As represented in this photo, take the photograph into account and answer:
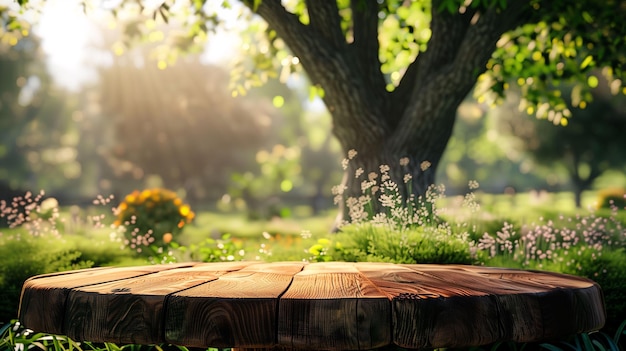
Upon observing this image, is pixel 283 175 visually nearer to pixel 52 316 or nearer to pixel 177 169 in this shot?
pixel 177 169

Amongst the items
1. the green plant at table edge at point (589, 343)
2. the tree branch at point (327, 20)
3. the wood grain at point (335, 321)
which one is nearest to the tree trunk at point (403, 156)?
the tree branch at point (327, 20)

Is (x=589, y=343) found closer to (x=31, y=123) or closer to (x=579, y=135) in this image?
(x=579, y=135)

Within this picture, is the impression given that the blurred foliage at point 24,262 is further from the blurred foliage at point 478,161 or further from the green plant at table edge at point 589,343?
the blurred foliage at point 478,161

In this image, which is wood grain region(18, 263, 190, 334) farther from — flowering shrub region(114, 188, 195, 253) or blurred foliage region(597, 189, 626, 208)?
blurred foliage region(597, 189, 626, 208)

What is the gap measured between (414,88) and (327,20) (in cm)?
126

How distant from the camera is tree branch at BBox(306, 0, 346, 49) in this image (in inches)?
255

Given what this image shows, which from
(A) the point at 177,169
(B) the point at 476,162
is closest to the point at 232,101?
(A) the point at 177,169

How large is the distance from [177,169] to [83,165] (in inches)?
1043

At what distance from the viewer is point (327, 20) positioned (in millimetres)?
6488

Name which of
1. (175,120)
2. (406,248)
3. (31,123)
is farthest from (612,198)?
(31,123)

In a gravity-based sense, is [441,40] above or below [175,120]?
below

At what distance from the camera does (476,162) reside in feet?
185

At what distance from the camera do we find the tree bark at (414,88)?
6.28 meters

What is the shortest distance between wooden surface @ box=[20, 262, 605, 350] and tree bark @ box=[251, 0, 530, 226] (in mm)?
4464
